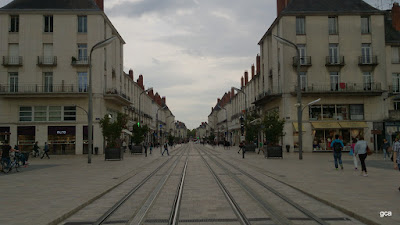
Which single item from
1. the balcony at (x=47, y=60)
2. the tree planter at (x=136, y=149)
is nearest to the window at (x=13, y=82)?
the balcony at (x=47, y=60)

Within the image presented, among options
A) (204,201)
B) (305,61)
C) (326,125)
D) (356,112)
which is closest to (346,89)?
(356,112)

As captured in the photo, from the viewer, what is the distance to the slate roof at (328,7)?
4009cm

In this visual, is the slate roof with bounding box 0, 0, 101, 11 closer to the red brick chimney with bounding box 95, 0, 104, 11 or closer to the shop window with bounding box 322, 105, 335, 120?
the red brick chimney with bounding box 95, 0, 104, 11

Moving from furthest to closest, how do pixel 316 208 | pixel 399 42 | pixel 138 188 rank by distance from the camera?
pixel 399 42
pixel 138 188
pixel 316 208

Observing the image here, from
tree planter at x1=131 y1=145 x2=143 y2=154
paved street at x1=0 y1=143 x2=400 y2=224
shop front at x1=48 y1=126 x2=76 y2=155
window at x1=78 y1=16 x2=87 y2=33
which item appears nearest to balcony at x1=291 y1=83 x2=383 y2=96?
tree planter at x1=131 y1=145 x2=143 y2=154

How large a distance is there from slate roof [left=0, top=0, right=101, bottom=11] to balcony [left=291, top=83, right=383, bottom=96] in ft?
80.2

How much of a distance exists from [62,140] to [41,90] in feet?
18.9

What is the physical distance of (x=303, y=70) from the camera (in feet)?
130

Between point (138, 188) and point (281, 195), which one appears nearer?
point (281, 195)

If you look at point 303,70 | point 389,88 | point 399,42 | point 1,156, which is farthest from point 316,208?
point 399,42

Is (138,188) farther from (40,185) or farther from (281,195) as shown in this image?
(281,195)

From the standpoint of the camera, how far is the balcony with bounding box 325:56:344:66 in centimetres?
3938

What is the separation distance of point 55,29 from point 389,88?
1473 inches

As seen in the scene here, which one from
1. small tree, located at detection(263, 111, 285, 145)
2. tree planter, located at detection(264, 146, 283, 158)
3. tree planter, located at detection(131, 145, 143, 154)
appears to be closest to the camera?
tree planter, located at detection(264, 146, 283, 158)
